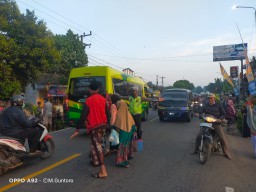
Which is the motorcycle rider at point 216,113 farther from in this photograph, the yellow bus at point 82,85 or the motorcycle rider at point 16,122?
the yellow bus at point 82,85

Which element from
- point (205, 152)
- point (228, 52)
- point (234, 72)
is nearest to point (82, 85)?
point (205, 152)

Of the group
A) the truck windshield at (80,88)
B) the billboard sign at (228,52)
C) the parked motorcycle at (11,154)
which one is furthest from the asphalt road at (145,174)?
the billboard sign at (228,52)

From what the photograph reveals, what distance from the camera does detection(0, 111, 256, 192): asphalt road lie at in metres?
5.12

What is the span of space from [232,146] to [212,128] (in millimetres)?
2868

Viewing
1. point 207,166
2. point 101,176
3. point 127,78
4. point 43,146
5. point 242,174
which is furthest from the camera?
point 127,78

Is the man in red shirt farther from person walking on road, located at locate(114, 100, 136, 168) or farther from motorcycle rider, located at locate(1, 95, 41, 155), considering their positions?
motorcycle rider, located at locate(1, 95, 41, 155)

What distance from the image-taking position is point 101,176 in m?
5.61

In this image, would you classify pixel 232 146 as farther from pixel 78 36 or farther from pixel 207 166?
pixel 78 36

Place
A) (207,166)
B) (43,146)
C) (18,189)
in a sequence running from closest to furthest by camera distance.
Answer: (18,189)
(207,166)
(43,146)

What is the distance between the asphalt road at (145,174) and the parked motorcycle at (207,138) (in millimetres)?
257

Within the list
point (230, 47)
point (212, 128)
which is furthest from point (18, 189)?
point (230, 47)

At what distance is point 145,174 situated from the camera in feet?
19.5

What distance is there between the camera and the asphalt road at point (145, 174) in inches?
202

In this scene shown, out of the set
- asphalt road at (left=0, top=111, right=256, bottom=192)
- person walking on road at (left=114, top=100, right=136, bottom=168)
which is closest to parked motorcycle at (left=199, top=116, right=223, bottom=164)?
asphalt road at (left=0, top=111, right=256, bottom=192)
